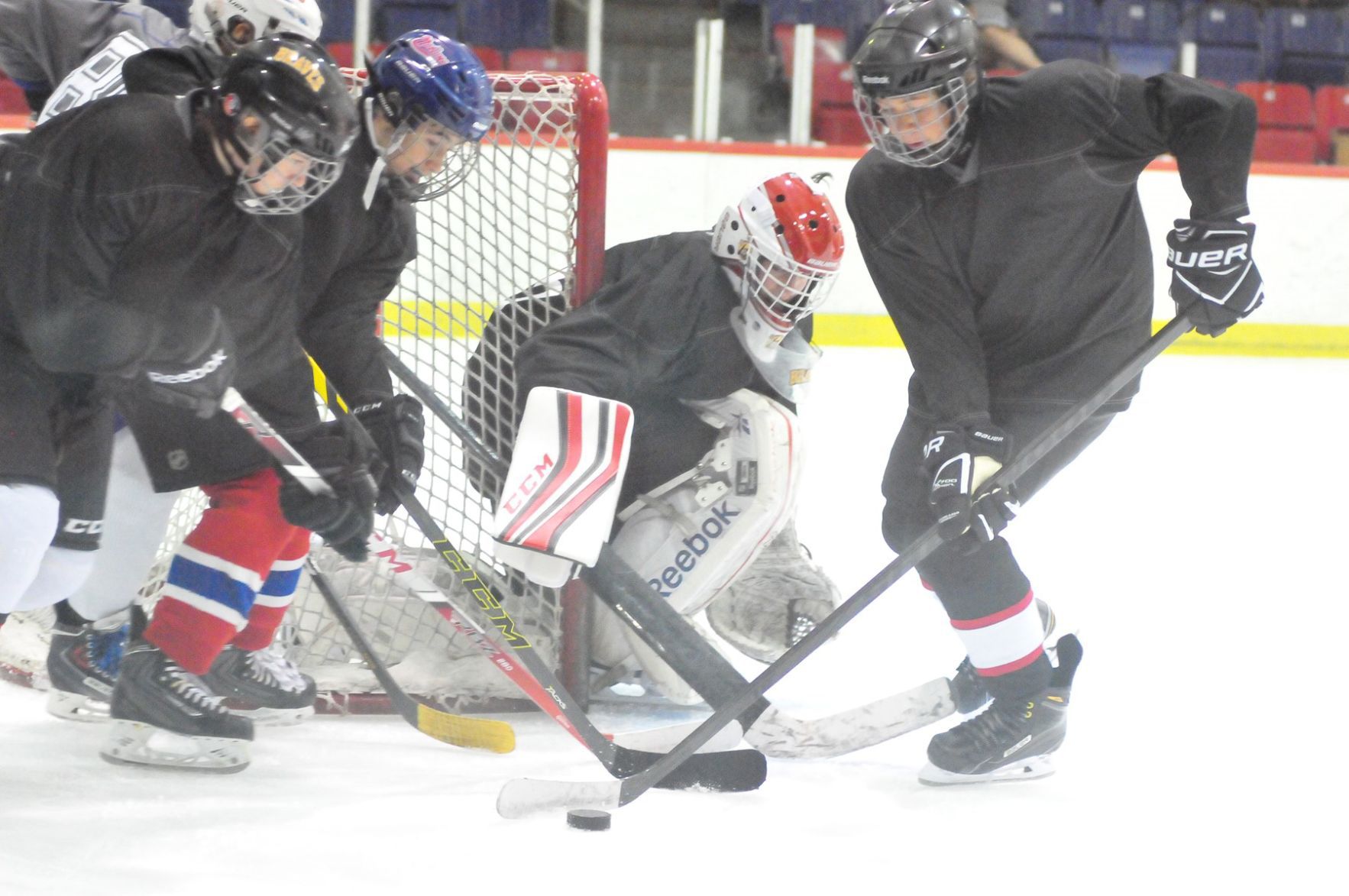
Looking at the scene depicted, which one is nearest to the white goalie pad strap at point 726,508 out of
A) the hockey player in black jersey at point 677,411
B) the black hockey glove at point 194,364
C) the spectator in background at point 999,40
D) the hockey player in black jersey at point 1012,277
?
the hockey player in black jersey at point 677,411

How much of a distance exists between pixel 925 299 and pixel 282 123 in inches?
35.8

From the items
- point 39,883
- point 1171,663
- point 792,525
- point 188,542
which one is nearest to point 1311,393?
point 1171,663

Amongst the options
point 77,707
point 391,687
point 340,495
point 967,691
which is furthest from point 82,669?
point 967,691

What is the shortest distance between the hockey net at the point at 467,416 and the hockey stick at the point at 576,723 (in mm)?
116

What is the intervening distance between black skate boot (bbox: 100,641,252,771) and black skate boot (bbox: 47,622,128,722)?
0.55ft

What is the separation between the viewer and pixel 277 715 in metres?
2.25

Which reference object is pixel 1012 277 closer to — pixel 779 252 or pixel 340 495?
pixel 779 252

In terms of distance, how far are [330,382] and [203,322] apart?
431mm

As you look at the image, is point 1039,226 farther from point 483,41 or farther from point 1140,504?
point 483,41

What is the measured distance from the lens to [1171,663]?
8.66 feet

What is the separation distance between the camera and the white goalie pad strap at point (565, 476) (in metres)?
2.01

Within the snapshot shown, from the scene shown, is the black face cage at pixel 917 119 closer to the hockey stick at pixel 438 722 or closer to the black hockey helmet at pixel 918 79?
the black hockey helmet at pixel 918 79

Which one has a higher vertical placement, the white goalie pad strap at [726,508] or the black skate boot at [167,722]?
the white goalie pad strap at [726,508]

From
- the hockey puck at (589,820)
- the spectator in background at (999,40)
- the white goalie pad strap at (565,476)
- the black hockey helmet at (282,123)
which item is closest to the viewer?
the black hockey helmet at (282,123)
